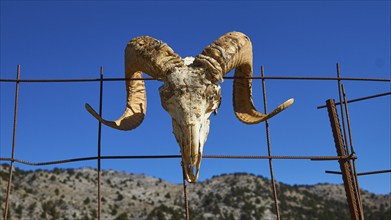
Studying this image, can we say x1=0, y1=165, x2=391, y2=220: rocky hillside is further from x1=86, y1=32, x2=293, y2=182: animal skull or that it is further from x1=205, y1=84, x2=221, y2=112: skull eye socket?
x1=205, y1=84, x2=221, y2=112: skull eye socket

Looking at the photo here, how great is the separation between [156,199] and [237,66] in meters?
57.0

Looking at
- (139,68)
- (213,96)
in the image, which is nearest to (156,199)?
(139,68)

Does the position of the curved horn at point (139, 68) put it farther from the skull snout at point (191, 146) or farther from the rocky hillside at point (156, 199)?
the rocky hillside at point (156, 199)

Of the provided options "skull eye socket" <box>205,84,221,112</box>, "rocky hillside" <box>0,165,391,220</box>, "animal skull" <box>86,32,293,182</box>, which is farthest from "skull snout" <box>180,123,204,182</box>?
"rocky hillside" <box>0,165,391,220</box>

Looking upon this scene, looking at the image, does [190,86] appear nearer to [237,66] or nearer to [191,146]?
[191,146]

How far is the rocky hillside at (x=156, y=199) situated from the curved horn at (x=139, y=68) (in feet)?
138

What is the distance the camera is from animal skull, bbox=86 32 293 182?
5.98m

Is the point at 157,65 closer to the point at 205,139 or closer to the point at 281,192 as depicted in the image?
the point at 205,139

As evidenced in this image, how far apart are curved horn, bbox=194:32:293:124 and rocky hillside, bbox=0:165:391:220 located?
141 feet

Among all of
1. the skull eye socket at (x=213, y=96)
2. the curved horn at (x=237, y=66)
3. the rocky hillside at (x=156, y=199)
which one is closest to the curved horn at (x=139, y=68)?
the curved horn at (x=237, y=66)

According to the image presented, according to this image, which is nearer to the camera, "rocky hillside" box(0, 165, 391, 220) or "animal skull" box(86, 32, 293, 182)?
"animal skull" box(86, 32, 293, 182)

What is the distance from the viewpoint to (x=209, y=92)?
20.9 ft

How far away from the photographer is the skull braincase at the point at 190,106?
5.88 meters

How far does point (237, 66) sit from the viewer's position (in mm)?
7672
